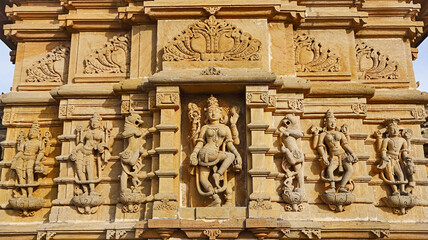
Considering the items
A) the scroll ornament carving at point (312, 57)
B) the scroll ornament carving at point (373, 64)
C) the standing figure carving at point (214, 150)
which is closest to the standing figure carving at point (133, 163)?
the standing figure carving at point (214, 150)

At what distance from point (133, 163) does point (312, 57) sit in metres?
4.40

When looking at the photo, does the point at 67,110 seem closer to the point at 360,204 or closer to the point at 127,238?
the point at 127,238

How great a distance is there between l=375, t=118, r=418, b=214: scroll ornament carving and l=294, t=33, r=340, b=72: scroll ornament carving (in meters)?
1.69

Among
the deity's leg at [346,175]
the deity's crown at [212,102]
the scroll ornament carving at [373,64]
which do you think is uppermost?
the scroll ornament carving at [373,64]

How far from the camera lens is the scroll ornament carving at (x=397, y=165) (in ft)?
31.1

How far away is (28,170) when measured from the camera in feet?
32.0

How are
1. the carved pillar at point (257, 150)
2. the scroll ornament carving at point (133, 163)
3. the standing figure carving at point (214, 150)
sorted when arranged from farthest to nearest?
the scroll ornament carving at point (133, 163) < the standing figure carving at point (214, 150) < the carved pillar at point (257, 150)

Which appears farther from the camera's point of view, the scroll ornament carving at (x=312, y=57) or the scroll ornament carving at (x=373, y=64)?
the scroll ornament carving at (x=373, y=64)

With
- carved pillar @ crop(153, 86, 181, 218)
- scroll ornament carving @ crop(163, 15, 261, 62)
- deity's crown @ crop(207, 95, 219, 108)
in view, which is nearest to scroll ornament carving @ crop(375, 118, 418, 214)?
scroll ornament carving @ crop(163, 15, 261, 62)

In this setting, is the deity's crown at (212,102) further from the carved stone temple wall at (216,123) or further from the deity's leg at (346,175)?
the deity's leg at (346,175)

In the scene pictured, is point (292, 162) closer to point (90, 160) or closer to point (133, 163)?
point (133, 163)

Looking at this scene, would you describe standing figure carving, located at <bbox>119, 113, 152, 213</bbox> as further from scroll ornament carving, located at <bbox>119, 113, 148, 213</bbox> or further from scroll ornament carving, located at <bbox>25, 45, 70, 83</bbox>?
scroll ornament carving, located at <bbox>25, 45, 70, 83</bbox>

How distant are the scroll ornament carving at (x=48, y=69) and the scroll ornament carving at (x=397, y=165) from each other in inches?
274

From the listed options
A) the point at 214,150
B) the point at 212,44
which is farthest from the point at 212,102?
the point at 212,44
